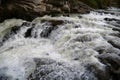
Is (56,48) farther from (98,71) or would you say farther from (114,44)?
(98,71)

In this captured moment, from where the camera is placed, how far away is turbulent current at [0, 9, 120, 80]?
26.0 feet

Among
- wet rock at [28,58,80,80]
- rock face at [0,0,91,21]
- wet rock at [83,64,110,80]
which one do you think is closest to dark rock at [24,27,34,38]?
rock face at [0,0,91,21]

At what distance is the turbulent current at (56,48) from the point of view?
792 centimetres

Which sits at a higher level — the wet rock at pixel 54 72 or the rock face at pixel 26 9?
the rock face at pixel 26 9

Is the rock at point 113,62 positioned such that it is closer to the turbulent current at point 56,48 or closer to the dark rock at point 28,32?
the turbulent current at point 56,48

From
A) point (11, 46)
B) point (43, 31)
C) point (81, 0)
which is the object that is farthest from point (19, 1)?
point (81, 0)

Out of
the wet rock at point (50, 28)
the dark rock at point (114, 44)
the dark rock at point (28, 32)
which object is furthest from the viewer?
the dark rock at point (28, 32)

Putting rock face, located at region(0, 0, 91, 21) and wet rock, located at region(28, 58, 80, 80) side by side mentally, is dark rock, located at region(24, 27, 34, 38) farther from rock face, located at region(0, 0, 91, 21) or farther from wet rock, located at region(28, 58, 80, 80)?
wet rock, located at region(28, 58, 80, 80)

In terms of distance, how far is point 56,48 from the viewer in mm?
10289

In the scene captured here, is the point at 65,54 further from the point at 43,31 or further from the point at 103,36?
the point at 43,31

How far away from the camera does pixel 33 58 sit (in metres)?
8.93

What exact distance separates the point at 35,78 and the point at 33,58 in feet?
4.31

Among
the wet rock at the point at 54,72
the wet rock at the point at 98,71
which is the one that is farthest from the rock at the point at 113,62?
the wet rock at the point at 54,72

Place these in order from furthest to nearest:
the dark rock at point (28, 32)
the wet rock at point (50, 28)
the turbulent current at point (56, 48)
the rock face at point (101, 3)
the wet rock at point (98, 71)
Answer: the rock face at point (101, 3) → the dark rock at point (28, 32) → the wet rock at point (50, 28) → the turbulent current at point (56, 48) → the wet rock at point (98, 71)
